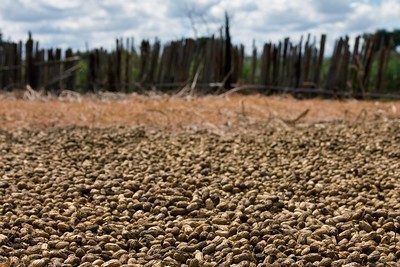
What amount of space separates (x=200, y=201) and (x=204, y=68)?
813 cm

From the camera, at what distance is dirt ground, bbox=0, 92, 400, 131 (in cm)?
821

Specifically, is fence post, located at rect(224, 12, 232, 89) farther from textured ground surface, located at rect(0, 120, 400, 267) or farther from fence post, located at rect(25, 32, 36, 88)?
textured ground surface, located at rect(0, 120, 400, 267)

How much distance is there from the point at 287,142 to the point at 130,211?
298 cm

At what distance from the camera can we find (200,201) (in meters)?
4.12

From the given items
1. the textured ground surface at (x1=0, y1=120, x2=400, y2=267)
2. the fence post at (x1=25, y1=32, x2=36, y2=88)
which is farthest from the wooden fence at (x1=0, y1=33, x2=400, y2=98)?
the textured ground surface at (x1=0, y1=120, x2=400, y2=267)

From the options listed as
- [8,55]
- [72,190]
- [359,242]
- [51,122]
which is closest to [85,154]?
[72,190]

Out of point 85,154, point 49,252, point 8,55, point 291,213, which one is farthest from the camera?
point 8,55

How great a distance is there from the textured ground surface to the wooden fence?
475cm

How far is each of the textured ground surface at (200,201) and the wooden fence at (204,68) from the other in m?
4.75

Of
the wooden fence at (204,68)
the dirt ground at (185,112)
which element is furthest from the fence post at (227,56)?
the dirt ground at (185,112)

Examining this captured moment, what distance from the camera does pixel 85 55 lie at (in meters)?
13.1

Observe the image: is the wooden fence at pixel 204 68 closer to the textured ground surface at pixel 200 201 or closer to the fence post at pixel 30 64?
the fence post at pixel 30 64

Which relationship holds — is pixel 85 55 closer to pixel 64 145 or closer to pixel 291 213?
pixel 64 145

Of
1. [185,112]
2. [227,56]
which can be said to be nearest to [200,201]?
[185,112]
